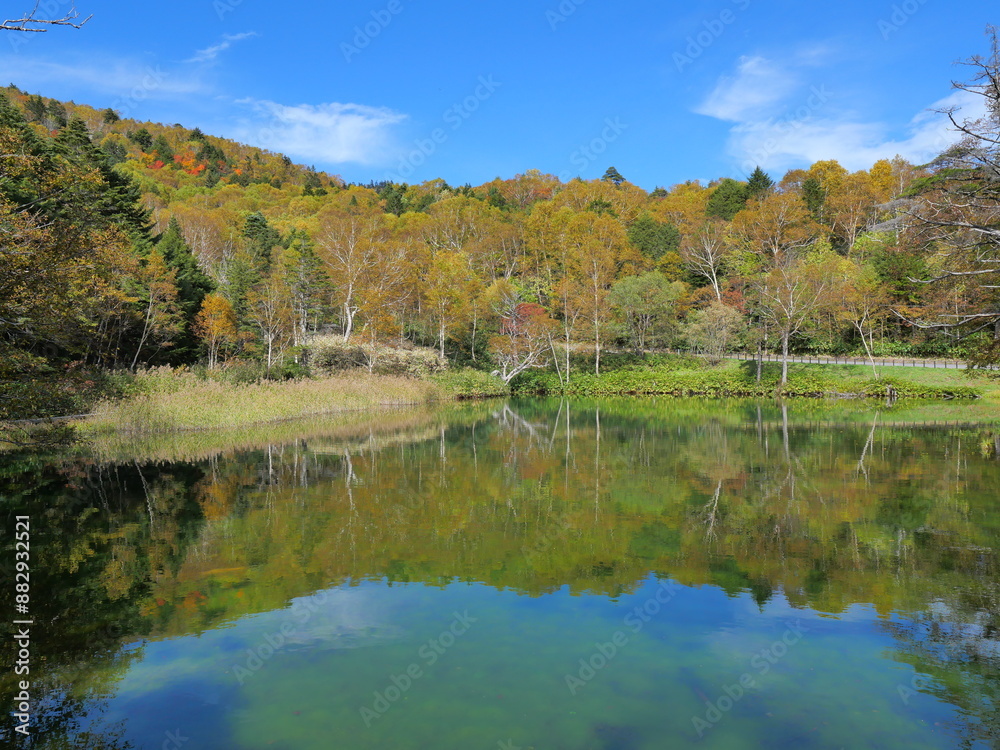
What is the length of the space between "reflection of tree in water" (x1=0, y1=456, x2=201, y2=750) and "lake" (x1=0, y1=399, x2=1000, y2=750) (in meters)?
0.04

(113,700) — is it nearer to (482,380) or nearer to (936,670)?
(936,670)

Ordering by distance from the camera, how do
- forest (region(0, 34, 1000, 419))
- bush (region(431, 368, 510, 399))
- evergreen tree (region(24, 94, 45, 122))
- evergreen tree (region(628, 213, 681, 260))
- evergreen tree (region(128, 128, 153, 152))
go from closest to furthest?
forest (region(0, 34, 1000, 419)) < bush (region(431, 368, 510, 399)) < evergreen tree (region(628, 213, 681, 260)) < evergreen tree (region(24, 94, 45, 122)) < evergreen tree (region(128, 128, 153, 152))

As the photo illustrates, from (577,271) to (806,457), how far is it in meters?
34.1

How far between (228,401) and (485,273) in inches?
1375

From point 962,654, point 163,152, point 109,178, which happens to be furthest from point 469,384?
point 163,152

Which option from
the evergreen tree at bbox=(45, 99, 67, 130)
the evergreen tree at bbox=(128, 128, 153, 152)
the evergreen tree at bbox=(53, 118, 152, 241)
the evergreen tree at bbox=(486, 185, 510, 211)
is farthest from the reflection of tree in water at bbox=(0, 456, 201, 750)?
the evergreen tree at bbox=(128, 128, 153, 152)

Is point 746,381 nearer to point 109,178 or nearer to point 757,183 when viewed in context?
point 757,183

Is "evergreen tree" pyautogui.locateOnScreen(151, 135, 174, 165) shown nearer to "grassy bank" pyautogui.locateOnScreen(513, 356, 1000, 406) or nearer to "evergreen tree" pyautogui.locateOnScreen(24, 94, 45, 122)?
"evergreen tree" pyautogui.locateOnScreen(24, 94, 45, 122)

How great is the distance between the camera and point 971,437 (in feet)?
66.2

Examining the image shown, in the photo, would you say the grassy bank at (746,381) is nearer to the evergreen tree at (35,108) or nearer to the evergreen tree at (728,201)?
the evergreen tree at (728,201)

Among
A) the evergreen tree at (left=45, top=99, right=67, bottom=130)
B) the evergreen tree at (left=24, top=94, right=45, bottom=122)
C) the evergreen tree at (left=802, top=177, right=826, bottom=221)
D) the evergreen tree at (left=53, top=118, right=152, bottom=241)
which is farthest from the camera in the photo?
the evergreen tree at (left=24, top=94, right=45, bottom=122)

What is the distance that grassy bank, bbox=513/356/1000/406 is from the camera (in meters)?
34.9

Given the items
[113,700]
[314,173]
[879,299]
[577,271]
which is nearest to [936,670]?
[113,700]

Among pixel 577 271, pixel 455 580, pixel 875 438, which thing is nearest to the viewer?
pixel 455 580
